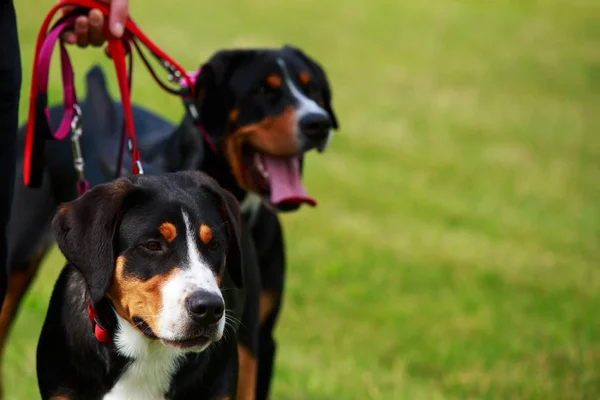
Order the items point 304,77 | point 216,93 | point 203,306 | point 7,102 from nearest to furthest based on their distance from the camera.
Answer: point 203,306, point 7,102, point 216,93, point 304,77

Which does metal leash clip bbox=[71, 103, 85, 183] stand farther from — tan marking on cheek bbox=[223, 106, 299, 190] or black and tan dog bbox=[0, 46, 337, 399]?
tan marking on cheek bbox=[223, 106, 299, 190]

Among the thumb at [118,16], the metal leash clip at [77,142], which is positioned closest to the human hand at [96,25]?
the thumb at [118,16]

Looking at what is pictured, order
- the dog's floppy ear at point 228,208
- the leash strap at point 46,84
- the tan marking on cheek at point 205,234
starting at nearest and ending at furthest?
1. the tan marking on cheek at point 205,234
2. the dog's floppy ear at point 228,208
3. the leash strap at point 46,84

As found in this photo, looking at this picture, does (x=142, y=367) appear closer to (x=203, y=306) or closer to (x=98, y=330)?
(x=98, y=330)

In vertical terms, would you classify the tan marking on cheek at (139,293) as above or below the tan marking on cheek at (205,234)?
below

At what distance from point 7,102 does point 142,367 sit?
3.81ft

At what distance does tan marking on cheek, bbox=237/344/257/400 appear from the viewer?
5.09 metres

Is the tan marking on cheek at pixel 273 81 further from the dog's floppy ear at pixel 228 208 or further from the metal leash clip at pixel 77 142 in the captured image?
the dog's floppy ear at pixel 228 208

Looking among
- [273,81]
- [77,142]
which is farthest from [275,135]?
[77,142]

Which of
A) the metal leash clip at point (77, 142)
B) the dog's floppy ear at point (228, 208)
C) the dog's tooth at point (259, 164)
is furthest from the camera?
the dog's tooth at point (259, 164)

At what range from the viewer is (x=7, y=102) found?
4.36m

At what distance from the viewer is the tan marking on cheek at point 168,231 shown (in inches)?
147

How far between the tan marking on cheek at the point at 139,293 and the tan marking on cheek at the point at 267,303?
1.83 m

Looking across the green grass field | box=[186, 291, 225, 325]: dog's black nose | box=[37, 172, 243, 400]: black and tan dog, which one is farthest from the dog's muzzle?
box=[186, 291, 225, 325]: dog's black nose
